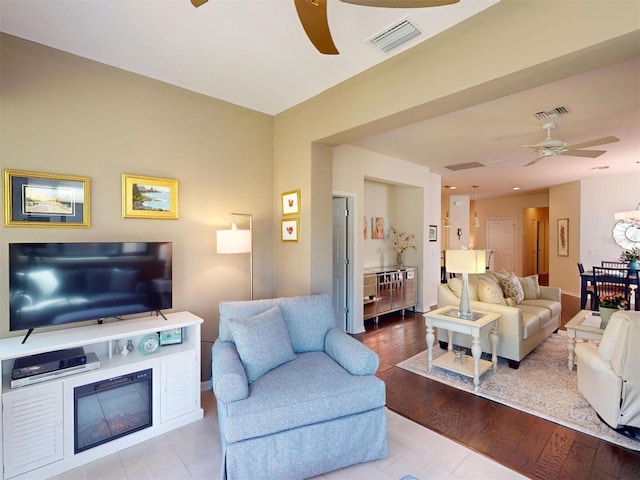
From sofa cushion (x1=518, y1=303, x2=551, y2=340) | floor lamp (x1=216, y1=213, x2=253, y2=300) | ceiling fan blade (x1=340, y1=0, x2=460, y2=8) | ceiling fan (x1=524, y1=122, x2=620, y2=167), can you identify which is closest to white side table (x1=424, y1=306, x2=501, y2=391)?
sofa cushion (x1=518, y1=303, x2=551, y2=340)

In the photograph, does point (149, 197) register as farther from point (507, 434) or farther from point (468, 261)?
point (507, 434)

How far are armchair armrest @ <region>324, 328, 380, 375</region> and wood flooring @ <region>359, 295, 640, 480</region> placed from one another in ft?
2.61

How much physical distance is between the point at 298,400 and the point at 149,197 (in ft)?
7.02

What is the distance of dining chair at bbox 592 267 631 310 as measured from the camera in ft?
16.1

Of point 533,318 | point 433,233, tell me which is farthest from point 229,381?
point 433,233

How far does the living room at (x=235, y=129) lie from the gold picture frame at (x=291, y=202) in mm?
79

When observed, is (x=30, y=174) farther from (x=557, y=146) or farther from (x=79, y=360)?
(x=557, y=146)

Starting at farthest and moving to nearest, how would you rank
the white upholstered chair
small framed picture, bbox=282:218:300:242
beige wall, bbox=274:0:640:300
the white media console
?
small framed picture, bbox=282:218:300:242 → the white upholstered chair → the white media console → beige wall, bbox=274:0:640:300

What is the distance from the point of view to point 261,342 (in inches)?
87.4

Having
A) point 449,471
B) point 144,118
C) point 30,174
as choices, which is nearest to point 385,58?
point 144,118

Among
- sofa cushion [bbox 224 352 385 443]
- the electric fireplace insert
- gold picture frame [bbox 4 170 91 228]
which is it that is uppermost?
gold picture frame [bbox 4 170 91 228]

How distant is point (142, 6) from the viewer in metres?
1.91

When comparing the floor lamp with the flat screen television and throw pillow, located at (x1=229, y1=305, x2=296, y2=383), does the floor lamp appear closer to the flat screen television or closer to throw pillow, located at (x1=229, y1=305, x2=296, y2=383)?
the flat screen television

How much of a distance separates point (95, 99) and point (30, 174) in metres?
0.77
